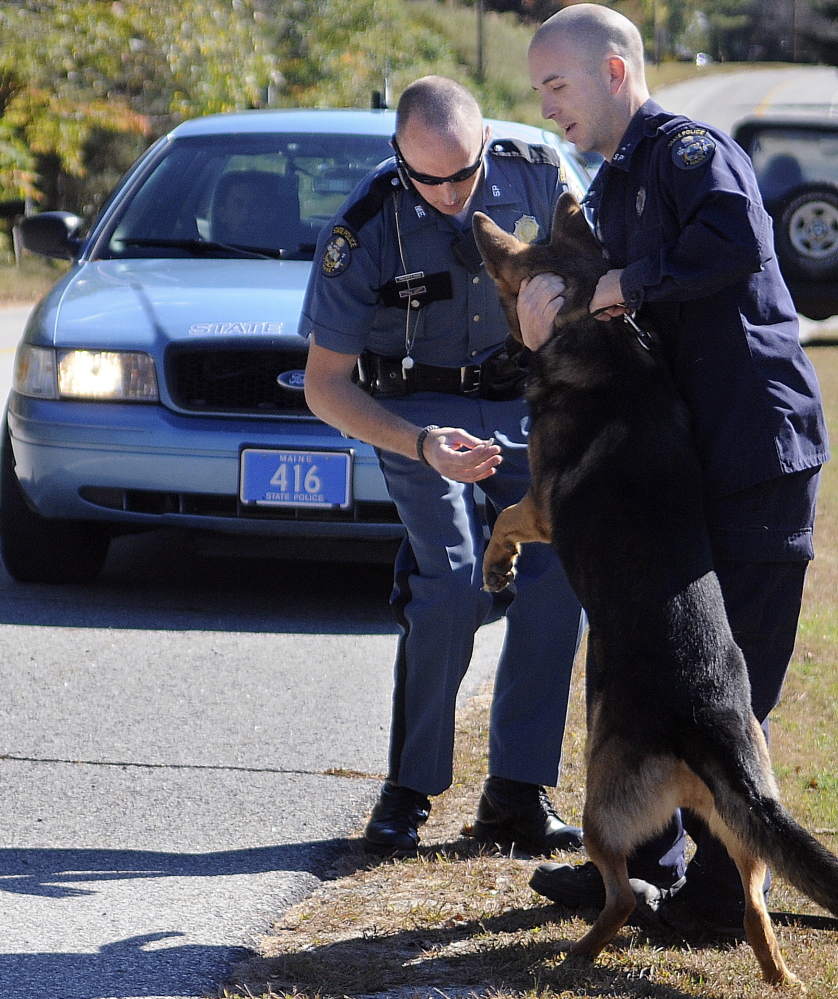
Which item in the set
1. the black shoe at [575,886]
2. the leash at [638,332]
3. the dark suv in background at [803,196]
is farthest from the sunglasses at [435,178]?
the dark suv in background at [803,196]

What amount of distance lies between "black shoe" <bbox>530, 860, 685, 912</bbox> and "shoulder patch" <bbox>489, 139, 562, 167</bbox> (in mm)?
1907

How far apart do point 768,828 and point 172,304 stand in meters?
3.68

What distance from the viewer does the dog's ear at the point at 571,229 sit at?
3186 millimetres

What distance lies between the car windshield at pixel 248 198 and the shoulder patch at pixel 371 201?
2461 millimetres

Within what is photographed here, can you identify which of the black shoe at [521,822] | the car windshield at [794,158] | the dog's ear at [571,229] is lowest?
the black shoe at [521,822]

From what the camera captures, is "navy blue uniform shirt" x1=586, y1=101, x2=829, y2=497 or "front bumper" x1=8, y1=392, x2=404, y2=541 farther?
"front bumper" x1=8, y1=392, x2=404, y2=541

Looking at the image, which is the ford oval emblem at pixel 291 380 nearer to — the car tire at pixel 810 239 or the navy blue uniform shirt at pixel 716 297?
the navy blue uniform shirt at pixel 716 297

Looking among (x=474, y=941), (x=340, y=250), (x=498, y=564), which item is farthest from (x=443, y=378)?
(x=474, y=941)

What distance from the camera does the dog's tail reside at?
2.46m

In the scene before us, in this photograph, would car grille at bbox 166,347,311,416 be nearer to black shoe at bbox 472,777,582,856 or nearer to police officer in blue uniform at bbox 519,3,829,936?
black shoe at bbox 472,777,582,856

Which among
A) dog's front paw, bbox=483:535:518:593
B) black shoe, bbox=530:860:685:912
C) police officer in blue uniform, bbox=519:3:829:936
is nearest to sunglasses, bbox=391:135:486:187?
police officer in blue uniform, bbox=519:3:829:936

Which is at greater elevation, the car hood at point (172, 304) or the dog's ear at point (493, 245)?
the dog's ear at point (493, 245)

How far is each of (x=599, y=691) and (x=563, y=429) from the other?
0.61 metres

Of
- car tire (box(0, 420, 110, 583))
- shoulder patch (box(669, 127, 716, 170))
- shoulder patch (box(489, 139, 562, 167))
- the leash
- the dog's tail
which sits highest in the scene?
shoulder patch (box(489, 139, 562, 167))
